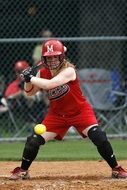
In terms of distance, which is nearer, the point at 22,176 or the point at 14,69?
the point at 22,176

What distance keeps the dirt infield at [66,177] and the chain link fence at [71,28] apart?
13.9ft

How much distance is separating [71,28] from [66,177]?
6.66m

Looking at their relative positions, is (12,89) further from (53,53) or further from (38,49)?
(53,53)

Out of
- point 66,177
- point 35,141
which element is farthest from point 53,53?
point 66,177

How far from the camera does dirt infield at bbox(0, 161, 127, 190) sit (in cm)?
795

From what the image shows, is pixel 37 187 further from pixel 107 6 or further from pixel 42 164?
pixel 107 6

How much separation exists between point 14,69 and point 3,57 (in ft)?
1.19

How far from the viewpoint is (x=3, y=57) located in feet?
47.5

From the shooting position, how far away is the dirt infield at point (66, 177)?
7.95 m

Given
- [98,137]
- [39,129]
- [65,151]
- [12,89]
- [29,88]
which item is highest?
[29,88]

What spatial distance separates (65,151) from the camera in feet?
→ 39.4

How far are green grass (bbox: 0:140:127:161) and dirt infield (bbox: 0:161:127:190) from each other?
49cm

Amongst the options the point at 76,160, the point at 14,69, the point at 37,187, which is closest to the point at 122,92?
the point at 14,69

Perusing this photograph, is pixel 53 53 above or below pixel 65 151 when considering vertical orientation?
above
